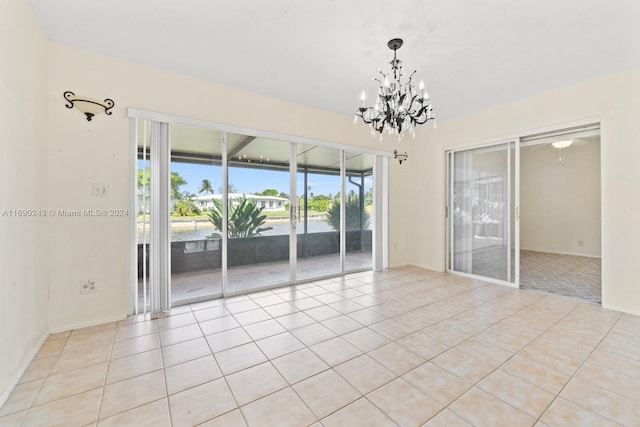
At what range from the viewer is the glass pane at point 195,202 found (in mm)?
3275

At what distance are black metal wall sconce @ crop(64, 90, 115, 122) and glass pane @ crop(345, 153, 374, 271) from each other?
338 centimetres

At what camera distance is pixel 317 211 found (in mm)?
4492

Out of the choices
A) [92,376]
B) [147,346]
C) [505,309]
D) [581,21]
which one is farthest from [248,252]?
[581,21]

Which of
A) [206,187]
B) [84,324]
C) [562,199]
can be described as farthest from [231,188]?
[562,199]

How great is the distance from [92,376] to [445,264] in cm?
488

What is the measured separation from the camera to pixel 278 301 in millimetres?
3373

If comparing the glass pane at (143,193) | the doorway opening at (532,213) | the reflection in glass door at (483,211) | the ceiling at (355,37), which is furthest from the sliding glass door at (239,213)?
the doorway opening at (532,213)

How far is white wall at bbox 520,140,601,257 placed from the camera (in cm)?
591

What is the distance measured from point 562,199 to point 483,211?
378 cm

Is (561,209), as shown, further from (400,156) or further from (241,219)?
(241,219)

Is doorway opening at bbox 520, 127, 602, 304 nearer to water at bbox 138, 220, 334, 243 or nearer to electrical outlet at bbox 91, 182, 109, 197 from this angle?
water at bbox 138, 220, 334, 243

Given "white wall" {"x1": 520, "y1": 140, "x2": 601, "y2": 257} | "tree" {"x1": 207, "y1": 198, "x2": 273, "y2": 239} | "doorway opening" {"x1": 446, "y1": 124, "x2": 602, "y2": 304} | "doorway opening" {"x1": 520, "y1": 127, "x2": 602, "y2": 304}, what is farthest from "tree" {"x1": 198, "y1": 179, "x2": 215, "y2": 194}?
"white wall" {"x1": 520, "y1": 140, "x2": 601, "y2": 257}

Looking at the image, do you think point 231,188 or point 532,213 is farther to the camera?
point 532,213

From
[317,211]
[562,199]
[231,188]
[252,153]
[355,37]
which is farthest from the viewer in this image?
[562,199]
